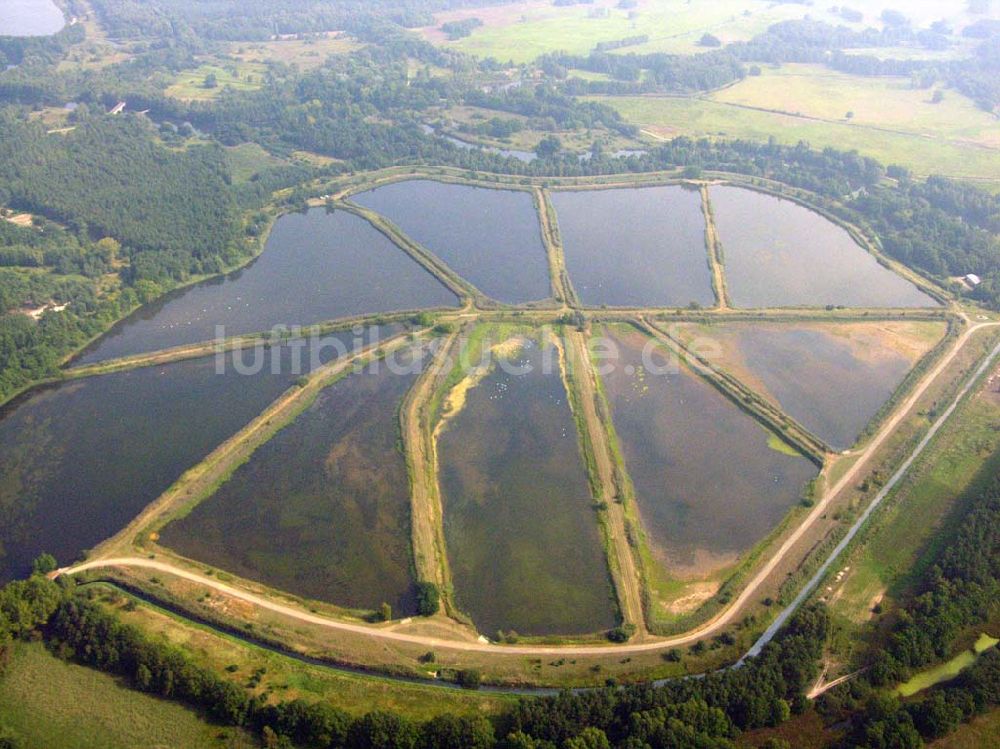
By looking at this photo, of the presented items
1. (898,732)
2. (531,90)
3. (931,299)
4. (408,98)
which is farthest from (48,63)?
(898,732)

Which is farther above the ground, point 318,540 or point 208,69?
point 208,69

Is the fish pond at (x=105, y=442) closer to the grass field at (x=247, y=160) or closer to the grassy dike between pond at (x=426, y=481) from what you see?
the grassy dike between pond at (x=426, y=481)

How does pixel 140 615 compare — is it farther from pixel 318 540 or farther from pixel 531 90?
pixel 531 90

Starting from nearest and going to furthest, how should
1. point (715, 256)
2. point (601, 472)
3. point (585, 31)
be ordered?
point (601, 472) < point (715, 256) < point (585, 31)

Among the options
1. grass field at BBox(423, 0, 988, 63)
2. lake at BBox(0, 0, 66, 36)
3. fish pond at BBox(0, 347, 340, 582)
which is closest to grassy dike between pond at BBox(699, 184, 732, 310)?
fish pond at BBox(0, 347, 340, 582)

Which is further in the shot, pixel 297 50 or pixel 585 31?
pixel 585 31

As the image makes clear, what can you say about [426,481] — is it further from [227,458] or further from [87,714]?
[87,714]

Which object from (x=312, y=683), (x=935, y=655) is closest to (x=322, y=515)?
(x=312, y=683)
